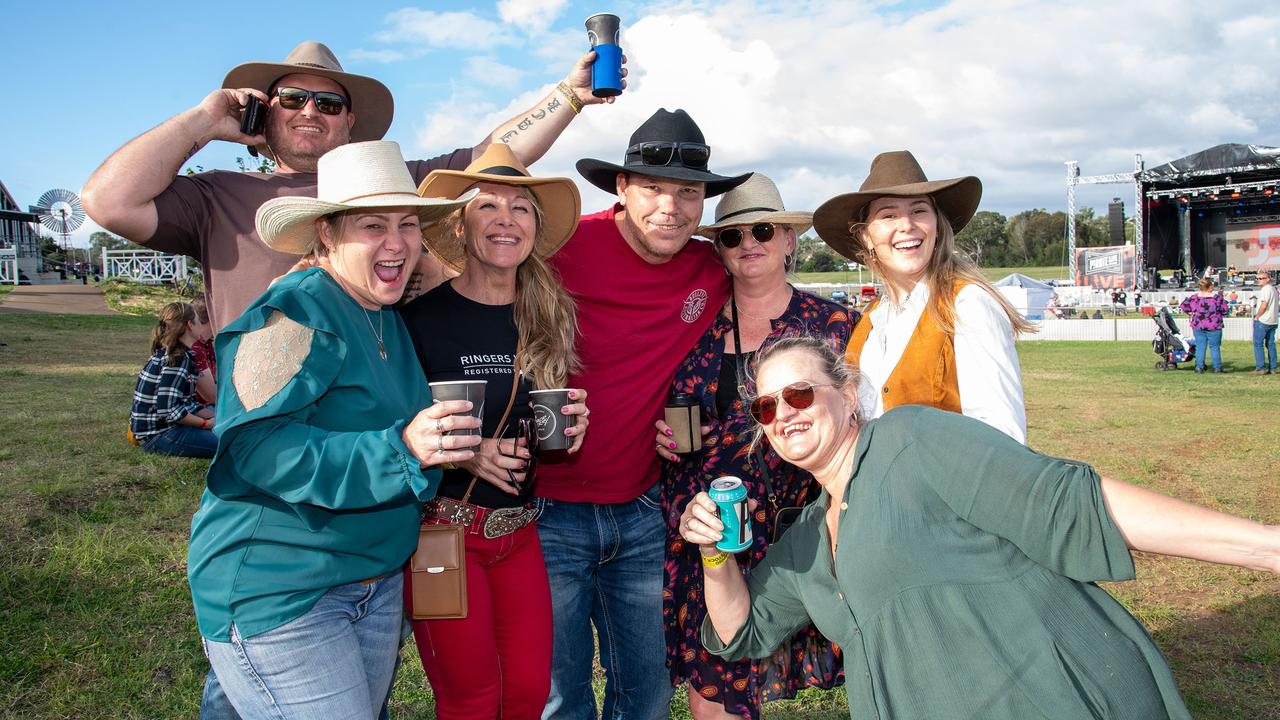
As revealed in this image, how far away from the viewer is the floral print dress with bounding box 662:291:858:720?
305 cm

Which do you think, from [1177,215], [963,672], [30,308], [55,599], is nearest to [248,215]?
[963,672]

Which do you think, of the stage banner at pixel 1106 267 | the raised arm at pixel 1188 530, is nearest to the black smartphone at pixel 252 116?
the raised arm at pixel 1188 530

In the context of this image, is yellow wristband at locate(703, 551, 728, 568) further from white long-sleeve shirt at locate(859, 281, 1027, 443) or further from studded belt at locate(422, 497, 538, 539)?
white long-sleeve shirt at locate(859, 281, 1027, 443)

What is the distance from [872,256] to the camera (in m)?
3.33

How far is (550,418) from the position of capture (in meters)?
2.64

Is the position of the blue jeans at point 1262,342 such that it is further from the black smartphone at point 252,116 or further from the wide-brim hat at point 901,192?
the black smartphone at point 252,116

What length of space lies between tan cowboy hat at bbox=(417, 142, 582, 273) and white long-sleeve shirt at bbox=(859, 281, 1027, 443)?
1250 mm

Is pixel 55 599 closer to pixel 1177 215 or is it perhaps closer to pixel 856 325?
pixel 856 325

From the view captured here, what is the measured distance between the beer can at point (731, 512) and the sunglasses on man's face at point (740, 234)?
4.51 feet

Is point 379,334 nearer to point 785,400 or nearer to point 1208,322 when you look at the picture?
point 785,400

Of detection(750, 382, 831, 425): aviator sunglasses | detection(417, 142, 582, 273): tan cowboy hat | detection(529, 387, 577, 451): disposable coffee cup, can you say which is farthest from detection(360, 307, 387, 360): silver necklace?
detection(750, 382, 831, 425): aviator sunglasses

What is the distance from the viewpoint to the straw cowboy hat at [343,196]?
237cm

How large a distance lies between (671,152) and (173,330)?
5.89 meters

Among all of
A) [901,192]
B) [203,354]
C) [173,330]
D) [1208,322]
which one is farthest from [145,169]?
[1208,322]
